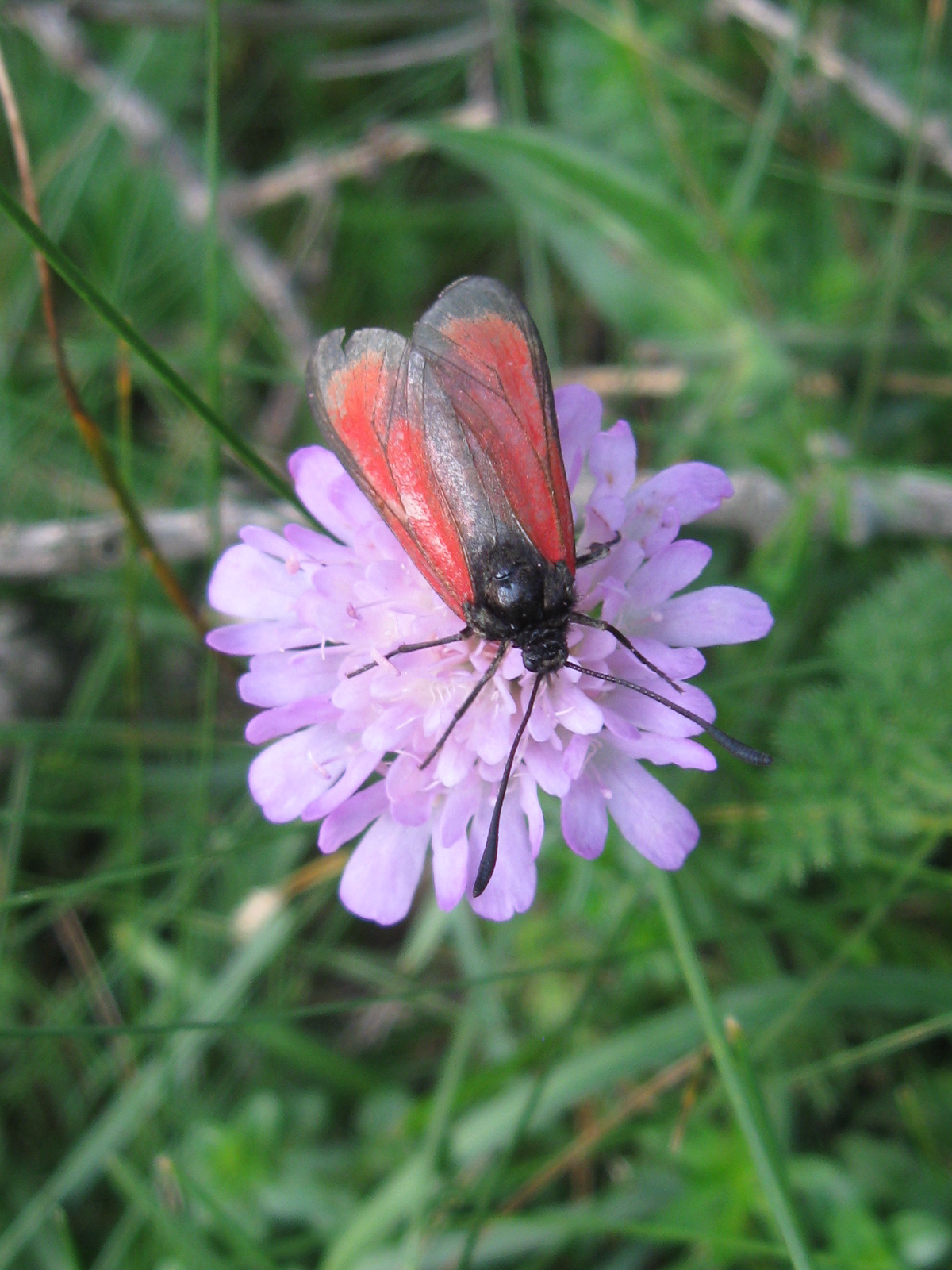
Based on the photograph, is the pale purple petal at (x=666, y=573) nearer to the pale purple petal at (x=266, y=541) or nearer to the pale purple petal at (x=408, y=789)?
the pale purple petal at (x=408, y=789)

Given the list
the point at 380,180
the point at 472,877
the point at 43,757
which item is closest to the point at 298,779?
the point at 472,877

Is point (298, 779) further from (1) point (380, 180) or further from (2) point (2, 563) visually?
(1) point (380, 180)

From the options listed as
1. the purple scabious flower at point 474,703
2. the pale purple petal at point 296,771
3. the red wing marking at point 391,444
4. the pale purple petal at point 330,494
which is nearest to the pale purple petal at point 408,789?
the purple scabious flower at point 474,703

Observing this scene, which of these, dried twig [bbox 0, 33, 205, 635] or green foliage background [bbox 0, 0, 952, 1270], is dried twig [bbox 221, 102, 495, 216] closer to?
green foliage background [bbox 0, 0, 952, 1270]

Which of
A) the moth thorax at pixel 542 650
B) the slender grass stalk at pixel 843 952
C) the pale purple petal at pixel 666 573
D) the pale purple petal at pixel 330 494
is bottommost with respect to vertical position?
the slender grass stalk at pixel 843 952

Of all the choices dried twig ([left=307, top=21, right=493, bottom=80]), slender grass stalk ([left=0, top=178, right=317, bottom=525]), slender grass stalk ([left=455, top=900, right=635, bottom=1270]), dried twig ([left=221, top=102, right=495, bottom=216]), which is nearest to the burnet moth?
slender grass stalk ([left=0, top=178, right=317, bottom=525])
